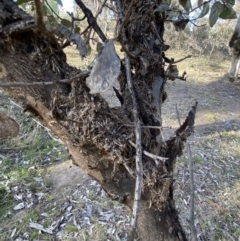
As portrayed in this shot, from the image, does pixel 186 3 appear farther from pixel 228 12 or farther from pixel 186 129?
pixel 186 129

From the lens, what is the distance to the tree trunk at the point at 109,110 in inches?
20.2

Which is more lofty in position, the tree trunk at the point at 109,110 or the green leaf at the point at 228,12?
the green leaf at the point at 228,12

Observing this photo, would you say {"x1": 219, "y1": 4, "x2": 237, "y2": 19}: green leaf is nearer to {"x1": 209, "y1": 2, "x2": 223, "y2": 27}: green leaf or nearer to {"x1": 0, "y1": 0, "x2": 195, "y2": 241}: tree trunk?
{"x1": 209, "y1": 2, "x2": 223, "y2": 27}: green leaf

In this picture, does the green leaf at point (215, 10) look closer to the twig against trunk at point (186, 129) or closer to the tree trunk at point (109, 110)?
the tree trunk at point (109, 110)

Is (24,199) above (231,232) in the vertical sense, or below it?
below

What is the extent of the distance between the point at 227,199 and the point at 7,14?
1.81 meters

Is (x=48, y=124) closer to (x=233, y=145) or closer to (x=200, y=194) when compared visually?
(x=200, y=194)

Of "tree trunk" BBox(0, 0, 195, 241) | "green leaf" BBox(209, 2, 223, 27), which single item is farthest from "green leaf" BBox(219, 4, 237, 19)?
"tree trunk" BBox(0, 0, 195, 241)

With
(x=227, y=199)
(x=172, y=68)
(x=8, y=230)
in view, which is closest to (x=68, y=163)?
(x=8, y=230)

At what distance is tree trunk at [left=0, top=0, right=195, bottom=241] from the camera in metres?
0.51

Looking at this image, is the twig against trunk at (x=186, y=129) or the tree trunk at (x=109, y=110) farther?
the twig against trunk at (x=186, y=129)

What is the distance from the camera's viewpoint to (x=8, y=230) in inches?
65.8

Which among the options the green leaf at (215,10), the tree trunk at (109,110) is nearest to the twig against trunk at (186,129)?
the tree trunk at (109,110)

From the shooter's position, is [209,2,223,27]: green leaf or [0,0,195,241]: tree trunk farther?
[209,2,223,27]: green leaf
